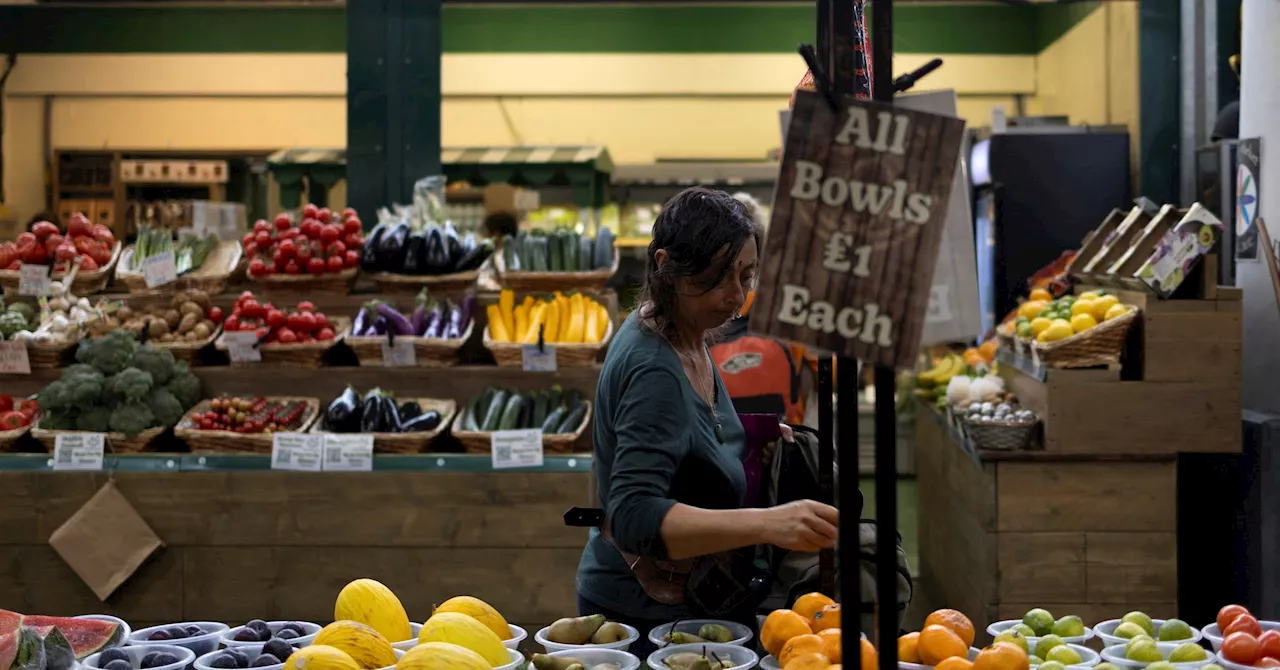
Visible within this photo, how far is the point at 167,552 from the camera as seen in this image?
14.9ft

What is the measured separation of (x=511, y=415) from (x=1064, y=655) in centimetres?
298

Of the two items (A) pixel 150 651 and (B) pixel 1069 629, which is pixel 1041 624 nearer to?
(B) pixel 1069 629

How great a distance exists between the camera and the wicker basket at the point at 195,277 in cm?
537

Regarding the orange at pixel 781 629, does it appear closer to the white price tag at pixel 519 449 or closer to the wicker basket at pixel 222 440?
the white price tag at pixel 519 449

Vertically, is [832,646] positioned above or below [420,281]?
below

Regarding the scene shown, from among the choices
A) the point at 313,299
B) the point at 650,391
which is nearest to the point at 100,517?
the point at 313,299

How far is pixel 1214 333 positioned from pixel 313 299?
141 inches

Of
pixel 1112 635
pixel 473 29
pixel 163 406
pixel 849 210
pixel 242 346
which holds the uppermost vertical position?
pixel 473 29

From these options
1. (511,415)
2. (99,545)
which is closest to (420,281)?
(511,415)

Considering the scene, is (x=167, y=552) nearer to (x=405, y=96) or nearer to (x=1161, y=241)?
(x=405, y=96)

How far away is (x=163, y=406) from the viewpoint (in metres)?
4.71

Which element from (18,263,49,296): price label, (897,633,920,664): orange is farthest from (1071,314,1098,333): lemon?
(18,263,49,296): price label

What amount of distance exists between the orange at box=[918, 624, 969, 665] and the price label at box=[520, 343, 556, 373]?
3.07 meters

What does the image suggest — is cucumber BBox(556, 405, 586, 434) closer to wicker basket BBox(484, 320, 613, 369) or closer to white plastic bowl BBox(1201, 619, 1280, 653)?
wicker basket BBox(484, 320, 613, 369)
